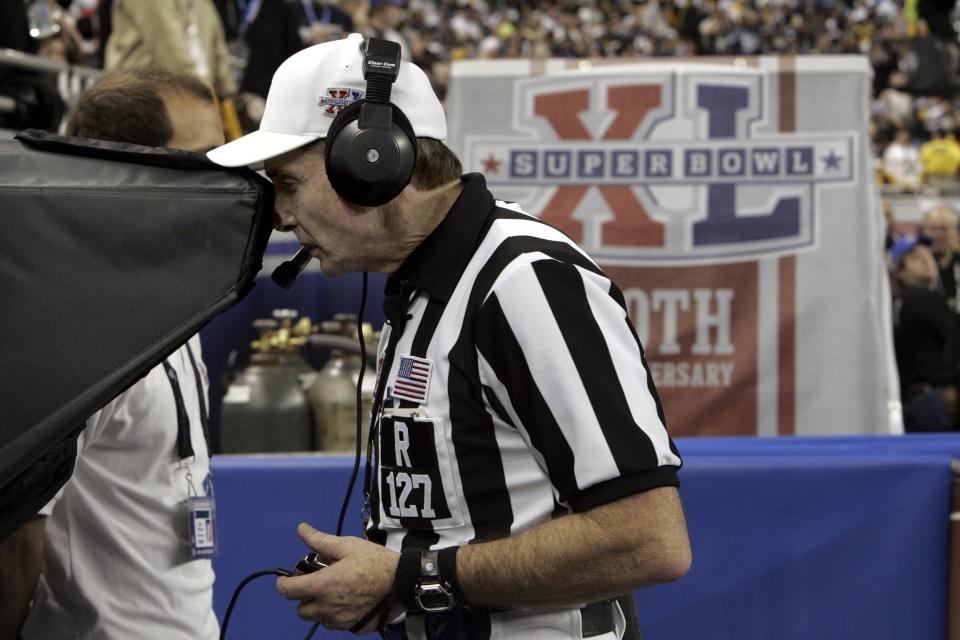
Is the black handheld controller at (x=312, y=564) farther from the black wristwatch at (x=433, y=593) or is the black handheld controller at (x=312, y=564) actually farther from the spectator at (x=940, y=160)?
the spectator at (x=940, y=160)

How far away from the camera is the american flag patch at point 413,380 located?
1.39 m

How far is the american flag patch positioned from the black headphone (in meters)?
0.20

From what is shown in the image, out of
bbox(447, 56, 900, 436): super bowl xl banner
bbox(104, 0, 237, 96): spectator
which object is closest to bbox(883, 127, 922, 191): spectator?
bbox(104, 0, 237, 96): spectator

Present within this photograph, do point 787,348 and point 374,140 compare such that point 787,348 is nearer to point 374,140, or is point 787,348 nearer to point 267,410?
point 267,410

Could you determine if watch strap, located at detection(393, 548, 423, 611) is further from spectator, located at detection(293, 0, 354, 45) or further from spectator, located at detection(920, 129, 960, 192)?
spectator, located at detection(920, 129, 960, 192)

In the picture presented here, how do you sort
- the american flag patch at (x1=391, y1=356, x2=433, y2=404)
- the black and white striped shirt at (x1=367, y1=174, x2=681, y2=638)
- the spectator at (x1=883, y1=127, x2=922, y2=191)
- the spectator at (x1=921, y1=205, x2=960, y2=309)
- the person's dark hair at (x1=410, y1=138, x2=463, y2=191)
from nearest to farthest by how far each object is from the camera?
the black and white striped shirt at (x1=367, y1=174, x2=681, y2=638) → the american flag patch at (x1=391, y1=356, x2=433, y2=404) → the person's dark hair at (x1=410, y1=138, x2=463, y2=191) → the spectator at (x1=921, y1=205, x2=960, y2=309) → the spectator at (x1=883, y1=127, x2=922, y2=191)

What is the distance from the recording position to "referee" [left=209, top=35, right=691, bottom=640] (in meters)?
1.29

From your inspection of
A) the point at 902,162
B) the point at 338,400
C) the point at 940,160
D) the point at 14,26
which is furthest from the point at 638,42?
the point at 338,400

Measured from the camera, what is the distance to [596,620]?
143cm

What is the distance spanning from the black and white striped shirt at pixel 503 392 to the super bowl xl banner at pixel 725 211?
260 centimetres

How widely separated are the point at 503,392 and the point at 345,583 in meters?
0.29

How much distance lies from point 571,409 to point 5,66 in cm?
491

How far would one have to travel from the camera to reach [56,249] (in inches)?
45.3

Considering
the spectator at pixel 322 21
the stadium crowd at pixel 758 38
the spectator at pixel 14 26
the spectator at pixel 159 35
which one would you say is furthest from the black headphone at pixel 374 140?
the stadium crowd at pixel 758 38
